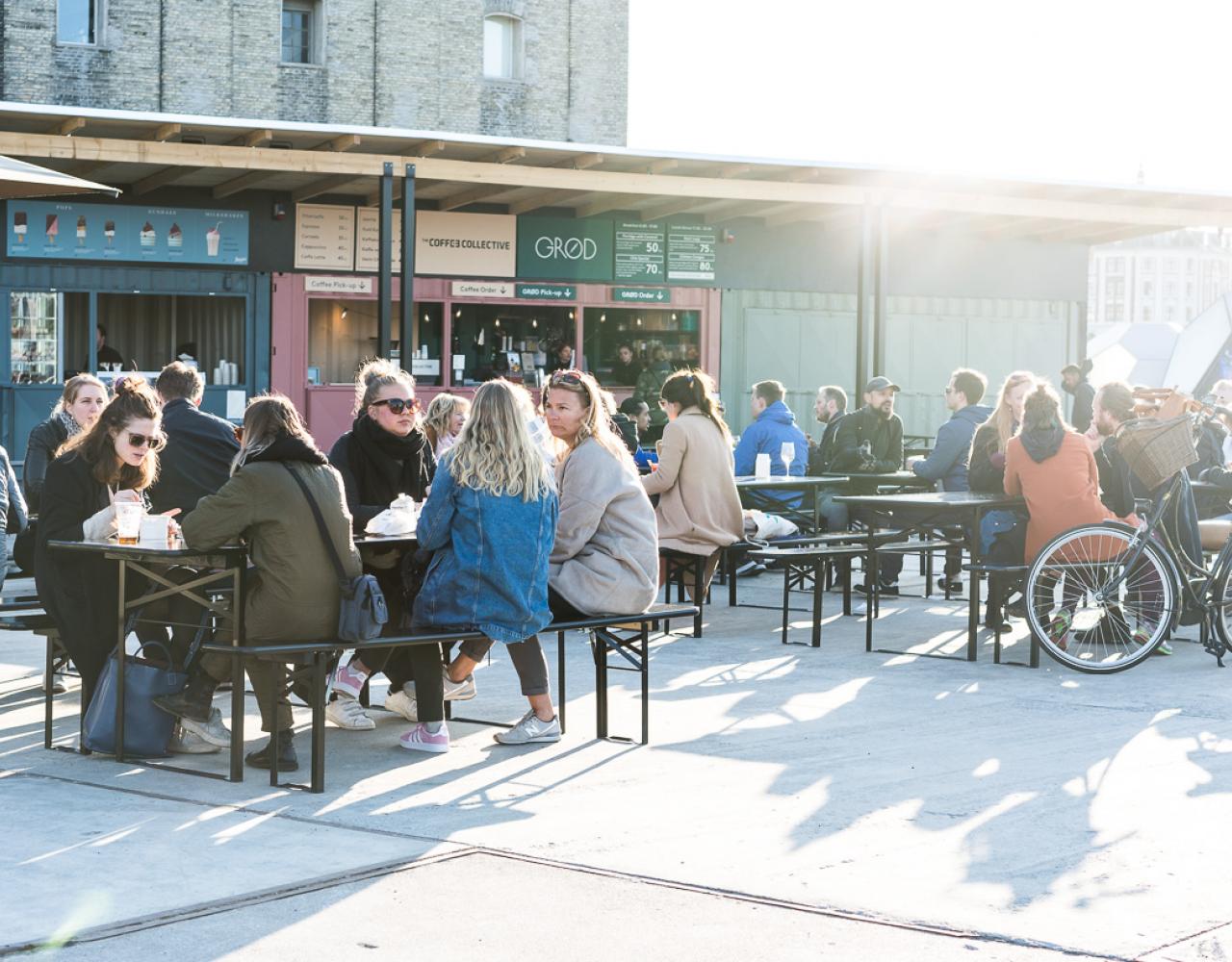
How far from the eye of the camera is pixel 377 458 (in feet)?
26.3

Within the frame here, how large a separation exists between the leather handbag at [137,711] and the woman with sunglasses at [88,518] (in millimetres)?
252

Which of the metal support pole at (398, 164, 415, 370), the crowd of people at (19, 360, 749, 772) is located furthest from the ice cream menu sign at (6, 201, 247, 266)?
the crowd of people at (19, 360, 749, 772)

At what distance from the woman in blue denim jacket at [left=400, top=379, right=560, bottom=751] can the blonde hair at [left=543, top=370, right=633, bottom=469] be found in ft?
1.97

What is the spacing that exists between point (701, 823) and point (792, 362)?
2030 cm

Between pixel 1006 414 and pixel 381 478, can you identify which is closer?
pixel 381 478

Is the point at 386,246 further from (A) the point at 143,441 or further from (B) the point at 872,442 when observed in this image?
(A) the point at 143,441

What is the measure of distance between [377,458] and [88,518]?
4.90 feet

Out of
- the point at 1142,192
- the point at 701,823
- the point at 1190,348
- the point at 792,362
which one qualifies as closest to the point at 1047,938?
the point at 701,823

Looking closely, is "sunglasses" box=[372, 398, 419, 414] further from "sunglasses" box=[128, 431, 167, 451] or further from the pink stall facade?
the pink stall facade

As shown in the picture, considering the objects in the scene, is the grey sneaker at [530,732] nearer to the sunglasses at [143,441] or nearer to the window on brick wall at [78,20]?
the sunglasses at [143,441]

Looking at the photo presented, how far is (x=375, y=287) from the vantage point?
2250 centimetres

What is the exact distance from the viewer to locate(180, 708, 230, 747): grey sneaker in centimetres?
675

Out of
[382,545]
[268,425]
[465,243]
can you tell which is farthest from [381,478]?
[465,243]

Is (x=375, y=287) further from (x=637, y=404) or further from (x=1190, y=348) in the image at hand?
(x=1190, y=348)
